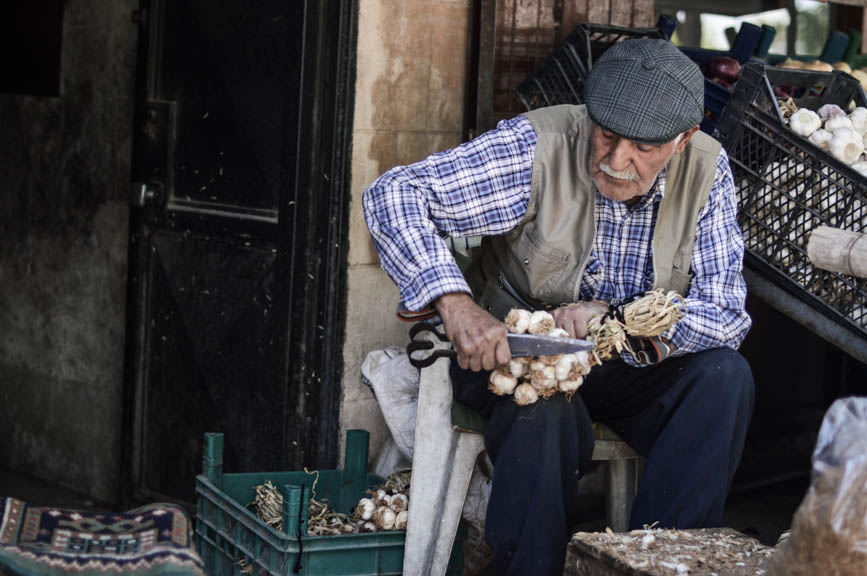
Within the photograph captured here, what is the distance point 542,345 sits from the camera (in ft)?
9.75

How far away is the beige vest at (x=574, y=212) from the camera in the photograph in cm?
337

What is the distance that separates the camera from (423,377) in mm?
3354

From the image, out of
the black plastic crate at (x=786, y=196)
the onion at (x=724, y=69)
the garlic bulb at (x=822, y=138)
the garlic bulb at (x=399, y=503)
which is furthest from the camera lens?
the onion at (x=724, y=69)

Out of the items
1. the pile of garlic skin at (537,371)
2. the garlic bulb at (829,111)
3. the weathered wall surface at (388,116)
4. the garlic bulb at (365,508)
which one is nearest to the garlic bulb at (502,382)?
the pile of garlic skin at (537,371)

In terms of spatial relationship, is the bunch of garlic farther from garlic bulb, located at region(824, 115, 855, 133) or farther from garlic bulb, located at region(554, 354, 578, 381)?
garlic bulb, located at region(824, 115, 855, 133)

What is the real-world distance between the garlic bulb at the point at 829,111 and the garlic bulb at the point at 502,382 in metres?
1.51

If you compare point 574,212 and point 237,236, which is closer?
point 574,212

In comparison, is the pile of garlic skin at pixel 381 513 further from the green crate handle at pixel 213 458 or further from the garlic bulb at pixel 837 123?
the garlic bulb at pixel 837 123

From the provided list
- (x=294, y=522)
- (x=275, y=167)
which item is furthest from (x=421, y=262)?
(x=275, y=167)

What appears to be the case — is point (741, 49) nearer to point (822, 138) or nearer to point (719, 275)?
point (822, 138)

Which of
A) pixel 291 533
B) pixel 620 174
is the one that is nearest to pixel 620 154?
pixel 620 174

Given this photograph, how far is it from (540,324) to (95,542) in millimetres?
1228

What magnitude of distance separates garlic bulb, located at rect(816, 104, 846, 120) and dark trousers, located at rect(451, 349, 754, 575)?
102 cm

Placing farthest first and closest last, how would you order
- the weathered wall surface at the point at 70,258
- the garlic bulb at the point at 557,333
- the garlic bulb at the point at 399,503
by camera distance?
the weathered wall surface at the point at 70,258
the garlic bulb at the point at 399,503
the garlic bulb at the point at 557,333
